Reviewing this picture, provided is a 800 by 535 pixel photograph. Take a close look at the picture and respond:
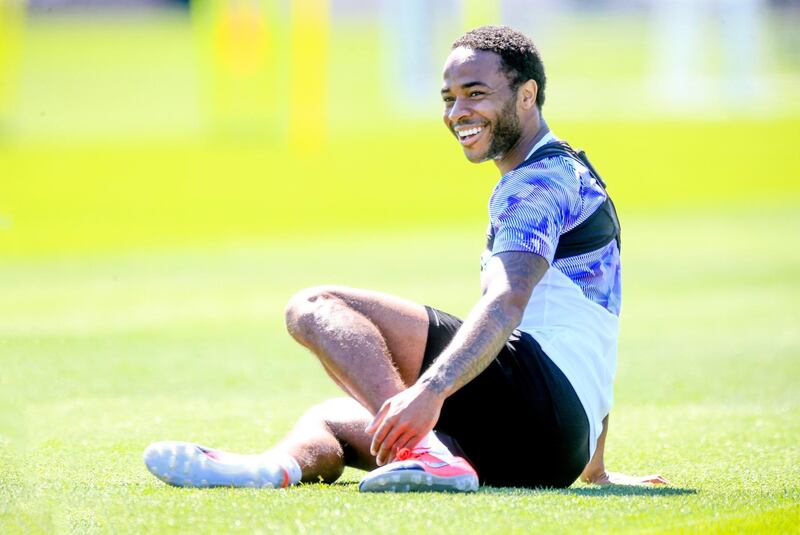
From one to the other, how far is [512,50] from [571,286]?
87cm

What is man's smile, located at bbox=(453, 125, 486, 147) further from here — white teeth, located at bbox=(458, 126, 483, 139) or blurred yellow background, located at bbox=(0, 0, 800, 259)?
blurred yellow background, located at bbox=(0, 0, 800, 259)

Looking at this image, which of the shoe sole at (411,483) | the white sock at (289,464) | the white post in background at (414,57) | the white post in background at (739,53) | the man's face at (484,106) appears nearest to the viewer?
the shoe sole at (411,483)

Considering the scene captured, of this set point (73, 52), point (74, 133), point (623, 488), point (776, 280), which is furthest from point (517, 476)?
point (73, 52)

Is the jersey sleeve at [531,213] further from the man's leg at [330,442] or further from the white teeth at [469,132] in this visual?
the man's leg at [330,442]

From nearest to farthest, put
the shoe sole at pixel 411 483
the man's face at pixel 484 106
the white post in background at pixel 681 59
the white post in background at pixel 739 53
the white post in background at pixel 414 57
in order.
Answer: the shoe sole at pixel 411 483 < the man's face at pixel 484 106 < the white post in background at pixel 414 57 < the white post in background at pixel 739 53 < the white post in background at pixel 681 59

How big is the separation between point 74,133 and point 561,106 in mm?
10282

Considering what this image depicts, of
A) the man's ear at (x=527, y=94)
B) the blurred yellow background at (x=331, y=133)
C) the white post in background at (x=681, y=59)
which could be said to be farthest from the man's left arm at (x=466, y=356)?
the white post in background at (x=681, y=59)

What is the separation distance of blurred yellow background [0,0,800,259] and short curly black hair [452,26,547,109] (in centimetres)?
291

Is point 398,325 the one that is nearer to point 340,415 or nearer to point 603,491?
point 340,415

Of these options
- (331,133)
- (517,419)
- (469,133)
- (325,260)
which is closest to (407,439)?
(517,419)

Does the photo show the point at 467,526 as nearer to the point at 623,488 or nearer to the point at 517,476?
the point at 517,476

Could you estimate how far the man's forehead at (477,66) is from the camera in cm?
459

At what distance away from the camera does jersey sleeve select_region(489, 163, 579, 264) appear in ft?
13.7

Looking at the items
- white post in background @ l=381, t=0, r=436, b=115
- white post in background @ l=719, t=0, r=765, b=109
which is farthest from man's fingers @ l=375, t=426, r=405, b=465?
white post in background @ l=719, t=0, r=765, b=109
